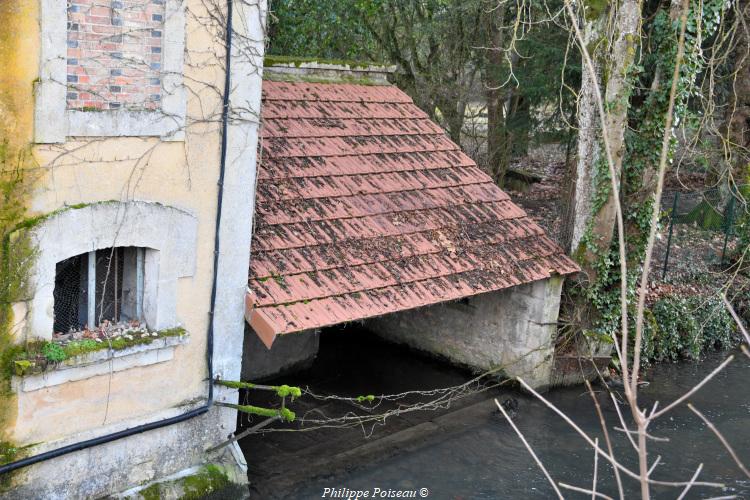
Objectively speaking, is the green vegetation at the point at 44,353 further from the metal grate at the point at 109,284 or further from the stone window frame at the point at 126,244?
the metal grate at the point at 109,284

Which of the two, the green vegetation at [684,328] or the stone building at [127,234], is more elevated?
the stone building at [127,234]

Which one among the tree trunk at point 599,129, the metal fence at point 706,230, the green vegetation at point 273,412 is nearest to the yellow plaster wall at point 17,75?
the green vegetation at point 273,412

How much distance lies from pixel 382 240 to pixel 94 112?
12.5 ft

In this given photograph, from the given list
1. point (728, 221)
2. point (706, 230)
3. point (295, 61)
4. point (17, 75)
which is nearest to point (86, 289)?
point (17, 75)

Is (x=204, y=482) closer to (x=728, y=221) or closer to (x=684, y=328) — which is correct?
(x=684, y=328)

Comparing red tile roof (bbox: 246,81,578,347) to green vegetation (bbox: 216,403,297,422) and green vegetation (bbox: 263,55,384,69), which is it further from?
green vegetation (bbox: 216,403,297,422)

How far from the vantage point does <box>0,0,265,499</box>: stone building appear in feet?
19.5

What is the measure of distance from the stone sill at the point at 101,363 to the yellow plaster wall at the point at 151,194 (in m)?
0.06

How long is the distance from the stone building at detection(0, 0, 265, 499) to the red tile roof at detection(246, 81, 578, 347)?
737mm

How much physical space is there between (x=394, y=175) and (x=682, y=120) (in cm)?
422

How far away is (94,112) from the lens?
611 cm

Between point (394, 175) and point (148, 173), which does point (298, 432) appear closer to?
point (394, 175)

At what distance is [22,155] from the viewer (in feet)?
19.0

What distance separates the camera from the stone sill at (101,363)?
6086 millimetres
